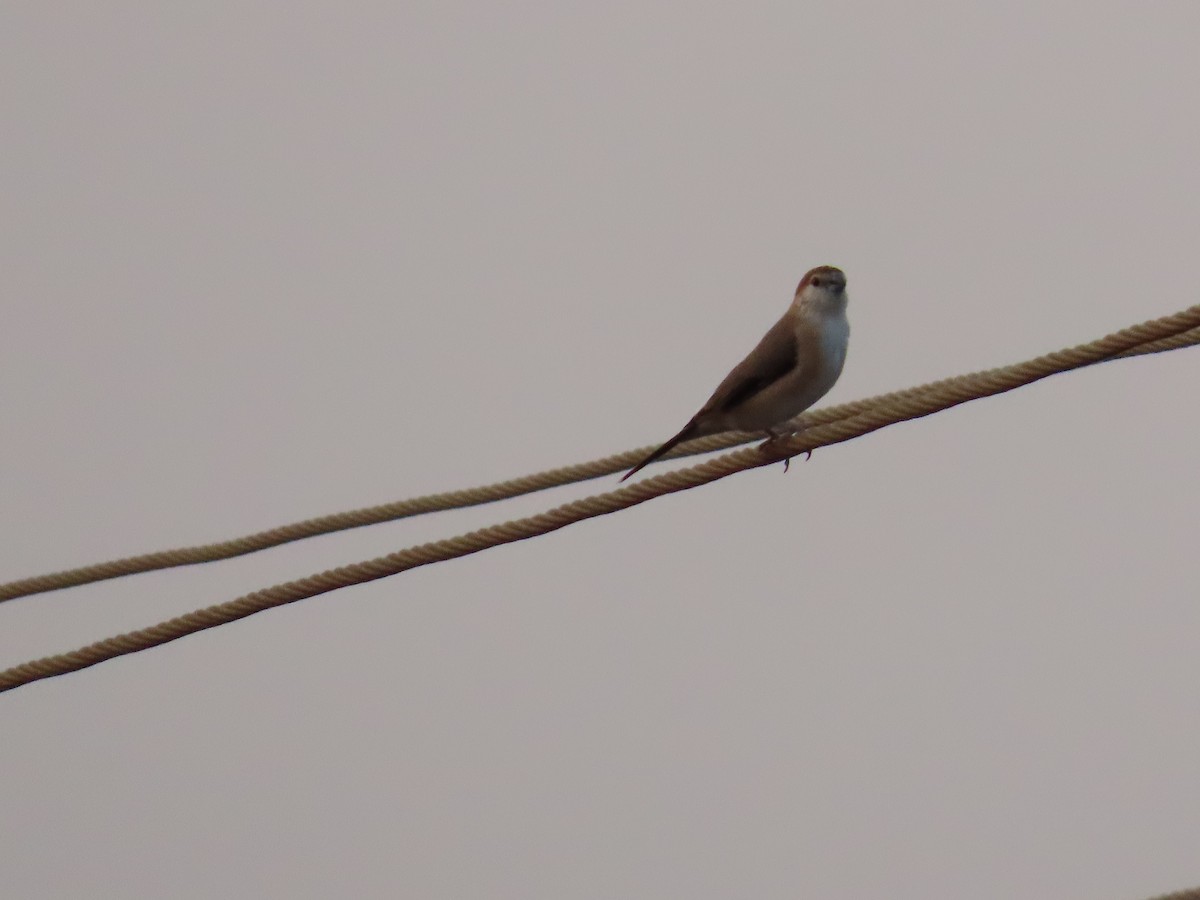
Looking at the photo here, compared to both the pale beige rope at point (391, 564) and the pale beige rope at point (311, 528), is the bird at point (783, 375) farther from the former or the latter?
the pale beige rope at point (391, 564)

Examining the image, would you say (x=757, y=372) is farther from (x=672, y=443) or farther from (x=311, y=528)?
(x=311, y=528)

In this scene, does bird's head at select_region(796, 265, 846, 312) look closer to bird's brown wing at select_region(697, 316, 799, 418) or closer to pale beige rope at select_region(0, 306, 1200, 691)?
bird's brown wing at select_region(697, 316, 799, 418)

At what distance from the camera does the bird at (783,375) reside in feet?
19.2

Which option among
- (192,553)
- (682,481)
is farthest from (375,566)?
(192,553)

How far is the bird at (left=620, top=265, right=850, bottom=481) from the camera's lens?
230 inches

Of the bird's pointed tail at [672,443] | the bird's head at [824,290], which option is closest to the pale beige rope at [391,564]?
the bird's pointed tail at [672,443]

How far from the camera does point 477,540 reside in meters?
4.48

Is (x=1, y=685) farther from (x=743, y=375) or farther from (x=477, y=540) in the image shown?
(x=743, y=375)

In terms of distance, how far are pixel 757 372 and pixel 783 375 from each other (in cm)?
10

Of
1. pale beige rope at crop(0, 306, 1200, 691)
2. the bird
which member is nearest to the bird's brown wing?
the bird

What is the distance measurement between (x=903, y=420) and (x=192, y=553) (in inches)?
98.2

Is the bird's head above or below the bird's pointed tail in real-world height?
above

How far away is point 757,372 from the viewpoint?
5.93 m

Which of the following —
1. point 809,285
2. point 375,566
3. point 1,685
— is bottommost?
point 1,685
